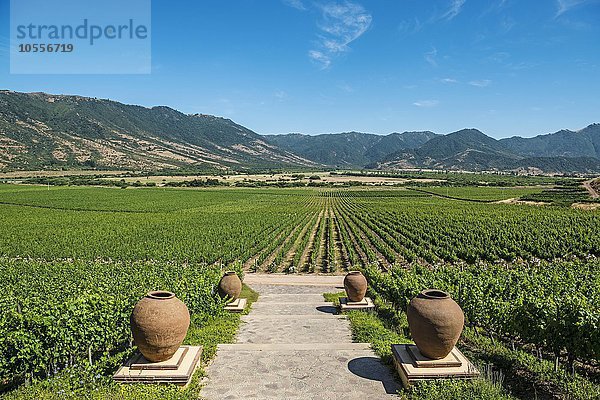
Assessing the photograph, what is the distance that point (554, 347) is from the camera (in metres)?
10.3

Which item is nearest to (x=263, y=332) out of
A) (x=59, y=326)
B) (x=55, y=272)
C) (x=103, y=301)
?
(x=103, y=301)

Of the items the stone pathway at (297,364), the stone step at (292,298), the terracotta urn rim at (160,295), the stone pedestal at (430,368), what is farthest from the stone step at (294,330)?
the stone step at (292,298)

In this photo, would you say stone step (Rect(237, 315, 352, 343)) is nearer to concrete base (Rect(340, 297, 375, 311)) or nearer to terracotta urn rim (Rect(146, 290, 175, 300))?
concrete base (Rect(340, 297, 375, 311))

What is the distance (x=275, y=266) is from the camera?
30.5 metres

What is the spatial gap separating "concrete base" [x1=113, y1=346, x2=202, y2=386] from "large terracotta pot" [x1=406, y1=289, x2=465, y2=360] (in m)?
4.85

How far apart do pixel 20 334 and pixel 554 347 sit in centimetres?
1216

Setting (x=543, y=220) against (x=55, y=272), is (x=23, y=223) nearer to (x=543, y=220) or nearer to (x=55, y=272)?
(x=55, y=272)

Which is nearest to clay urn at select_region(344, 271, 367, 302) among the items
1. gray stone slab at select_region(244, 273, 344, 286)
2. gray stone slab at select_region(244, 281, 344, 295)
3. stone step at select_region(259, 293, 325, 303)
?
stone step at select_region(259, 293, 325, 303)

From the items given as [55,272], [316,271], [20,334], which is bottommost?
[316,271]

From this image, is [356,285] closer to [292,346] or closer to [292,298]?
[292,298]

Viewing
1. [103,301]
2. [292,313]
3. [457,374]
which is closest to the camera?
[457,374]

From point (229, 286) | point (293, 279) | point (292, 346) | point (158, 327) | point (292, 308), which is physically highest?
point (158, 327)

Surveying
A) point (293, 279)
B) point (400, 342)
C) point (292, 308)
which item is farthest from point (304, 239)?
point (400, 342)

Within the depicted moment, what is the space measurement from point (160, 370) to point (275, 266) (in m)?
21.6
